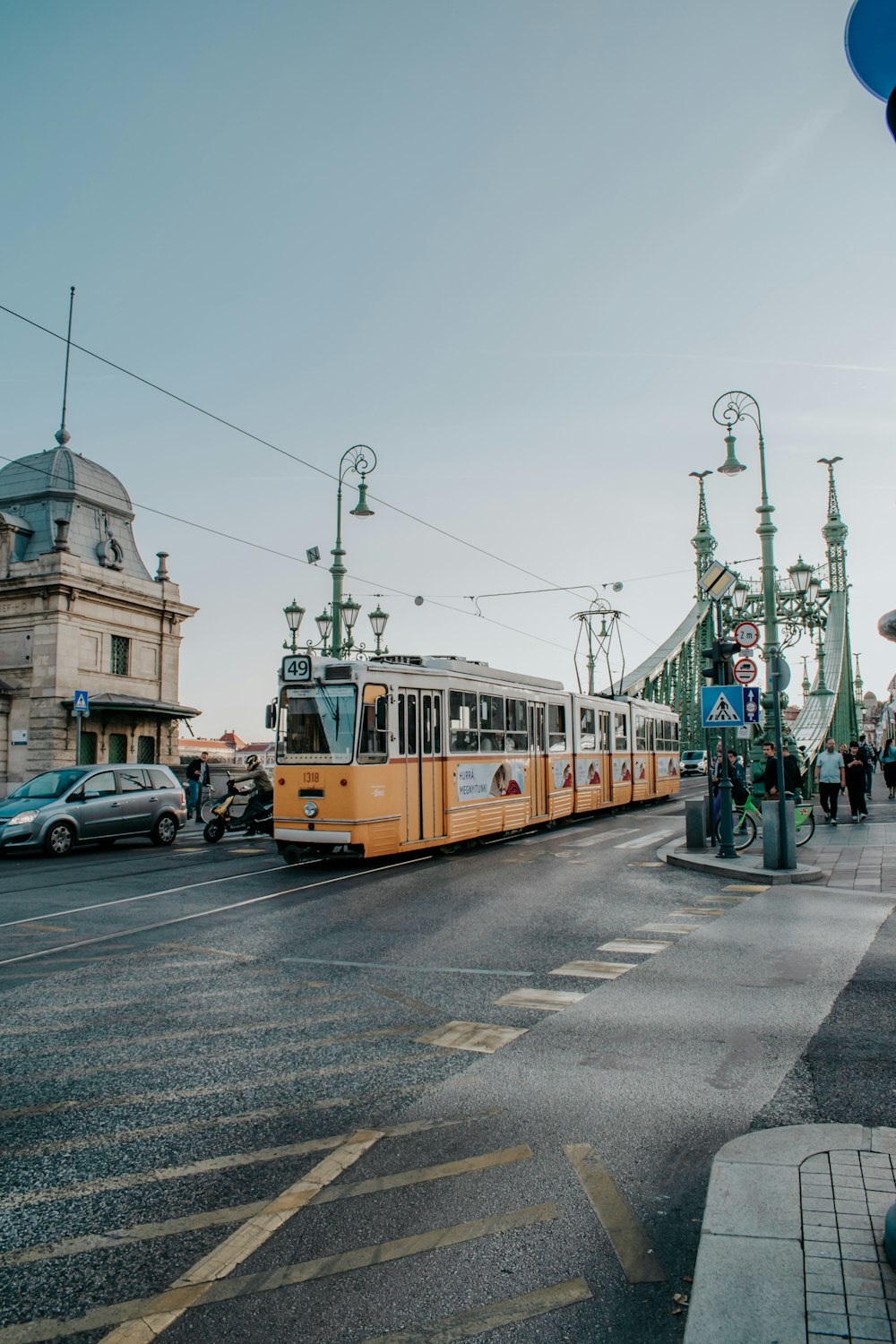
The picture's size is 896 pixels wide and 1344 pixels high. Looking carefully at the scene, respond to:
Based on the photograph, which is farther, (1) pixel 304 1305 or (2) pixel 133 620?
(2) pixel 133 620

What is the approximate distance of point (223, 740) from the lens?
110m

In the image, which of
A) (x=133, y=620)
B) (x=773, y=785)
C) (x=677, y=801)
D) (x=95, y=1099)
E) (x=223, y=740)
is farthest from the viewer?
(x=223, y=740)

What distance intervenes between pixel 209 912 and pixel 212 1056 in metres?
5.09

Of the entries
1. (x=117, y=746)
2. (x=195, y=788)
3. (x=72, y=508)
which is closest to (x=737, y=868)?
(x=195, y=788)

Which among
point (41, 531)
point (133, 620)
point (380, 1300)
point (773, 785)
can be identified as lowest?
point (380, 1300)

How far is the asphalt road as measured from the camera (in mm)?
2794

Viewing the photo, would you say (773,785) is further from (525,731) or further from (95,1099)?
(95,1099)

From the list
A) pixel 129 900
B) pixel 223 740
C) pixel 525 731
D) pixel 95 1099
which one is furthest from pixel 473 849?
pixel 223 740

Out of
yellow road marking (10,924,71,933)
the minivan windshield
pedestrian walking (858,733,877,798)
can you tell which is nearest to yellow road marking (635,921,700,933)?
yellow road marking (10,924,71,933)

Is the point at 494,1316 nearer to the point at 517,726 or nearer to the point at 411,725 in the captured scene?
the point at 411,725

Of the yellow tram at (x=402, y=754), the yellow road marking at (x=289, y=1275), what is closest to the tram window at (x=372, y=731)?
the yellow tram at (x=402, y=754)

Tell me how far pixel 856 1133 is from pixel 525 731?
14636mm

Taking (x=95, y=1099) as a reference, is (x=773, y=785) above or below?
above

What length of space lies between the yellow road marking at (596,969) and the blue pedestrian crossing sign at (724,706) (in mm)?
7683
